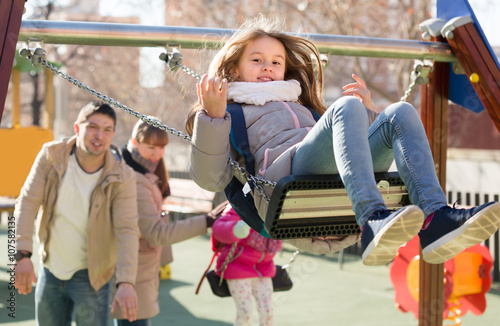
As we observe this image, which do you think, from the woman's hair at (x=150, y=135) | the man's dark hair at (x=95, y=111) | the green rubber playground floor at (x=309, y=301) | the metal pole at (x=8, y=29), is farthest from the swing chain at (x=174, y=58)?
the green rubber playground floor at (x=309, y=301)

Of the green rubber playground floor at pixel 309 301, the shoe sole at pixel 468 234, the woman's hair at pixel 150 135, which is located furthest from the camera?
the green rubber playground floor at pixel 309 301

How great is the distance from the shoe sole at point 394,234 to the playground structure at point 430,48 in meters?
1.65

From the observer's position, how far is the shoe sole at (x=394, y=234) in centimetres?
212

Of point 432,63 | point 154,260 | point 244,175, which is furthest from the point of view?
point 154,260

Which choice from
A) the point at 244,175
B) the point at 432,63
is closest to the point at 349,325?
the point at 432,63

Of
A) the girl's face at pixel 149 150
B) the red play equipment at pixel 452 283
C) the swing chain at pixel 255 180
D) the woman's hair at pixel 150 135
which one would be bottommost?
the red play equipment at pixel 452 283

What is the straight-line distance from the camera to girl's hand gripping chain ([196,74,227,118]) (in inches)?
102

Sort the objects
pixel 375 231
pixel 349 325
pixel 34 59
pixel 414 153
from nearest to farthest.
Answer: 1. pixel 375 231
2. pixel 414 153
3. pixel 34 59
4. pixel 349 325

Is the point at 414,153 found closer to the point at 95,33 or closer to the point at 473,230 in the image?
the point at 473,230

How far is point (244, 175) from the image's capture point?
8.79ft

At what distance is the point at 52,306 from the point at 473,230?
2.36 meters

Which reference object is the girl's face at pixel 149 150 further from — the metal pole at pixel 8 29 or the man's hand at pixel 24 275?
the metal pole at pixel 8 29

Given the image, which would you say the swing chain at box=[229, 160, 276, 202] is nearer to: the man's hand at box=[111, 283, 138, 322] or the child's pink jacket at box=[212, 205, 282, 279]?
the man's hand at box=[111, 283, 138, 322]

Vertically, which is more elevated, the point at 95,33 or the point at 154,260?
the point at 95,33
